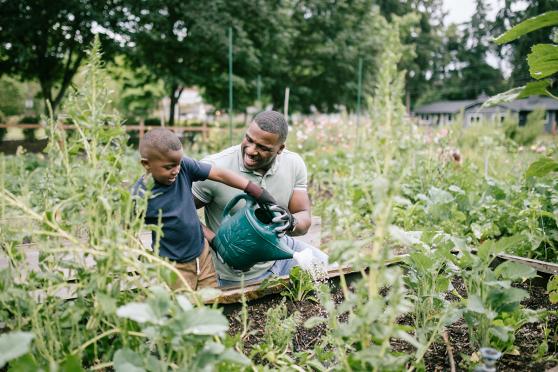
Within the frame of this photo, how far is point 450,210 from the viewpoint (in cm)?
263

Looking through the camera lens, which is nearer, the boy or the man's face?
the boy

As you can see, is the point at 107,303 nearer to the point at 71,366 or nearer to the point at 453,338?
the point at 71,366

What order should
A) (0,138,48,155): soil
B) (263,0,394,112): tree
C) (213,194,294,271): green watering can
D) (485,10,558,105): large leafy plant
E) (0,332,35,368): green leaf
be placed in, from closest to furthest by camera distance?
1. (0,332,35,368): green leaf
2. (485,10,558,105): large leafy plant
3. (213,194,294,271): green watering can
4. (0,138,48,155): soil
5. (263,0,394,112): tree

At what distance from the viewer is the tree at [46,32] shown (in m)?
13.8

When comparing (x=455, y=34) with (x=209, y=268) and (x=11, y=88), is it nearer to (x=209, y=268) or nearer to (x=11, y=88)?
(x=11, y=88)

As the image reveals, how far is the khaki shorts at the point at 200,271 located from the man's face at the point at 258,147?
1.50ft

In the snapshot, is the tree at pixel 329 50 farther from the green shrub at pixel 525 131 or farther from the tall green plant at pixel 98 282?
the tall green plant at pixel 98 282

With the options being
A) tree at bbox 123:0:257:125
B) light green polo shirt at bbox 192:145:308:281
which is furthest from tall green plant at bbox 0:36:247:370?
tree at bbox 123:0:257:125

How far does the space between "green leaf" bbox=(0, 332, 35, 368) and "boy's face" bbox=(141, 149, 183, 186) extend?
0.86m

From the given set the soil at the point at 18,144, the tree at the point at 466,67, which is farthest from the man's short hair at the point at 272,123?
the tree at the point at 466,67

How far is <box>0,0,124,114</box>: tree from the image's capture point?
1377cm

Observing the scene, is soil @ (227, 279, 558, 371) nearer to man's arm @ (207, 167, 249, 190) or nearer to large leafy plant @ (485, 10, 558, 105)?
man's arm @ (207, 167, 249, 190)

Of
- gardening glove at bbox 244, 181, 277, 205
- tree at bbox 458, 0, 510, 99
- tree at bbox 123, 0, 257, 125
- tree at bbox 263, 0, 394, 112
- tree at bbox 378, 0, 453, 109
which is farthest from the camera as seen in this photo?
tree at bbox 458, 0, 510, 99

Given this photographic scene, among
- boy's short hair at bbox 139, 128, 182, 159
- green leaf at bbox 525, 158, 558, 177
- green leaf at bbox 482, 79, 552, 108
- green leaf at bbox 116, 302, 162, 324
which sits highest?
green leaf at bbox 482, 79, 552, 108
